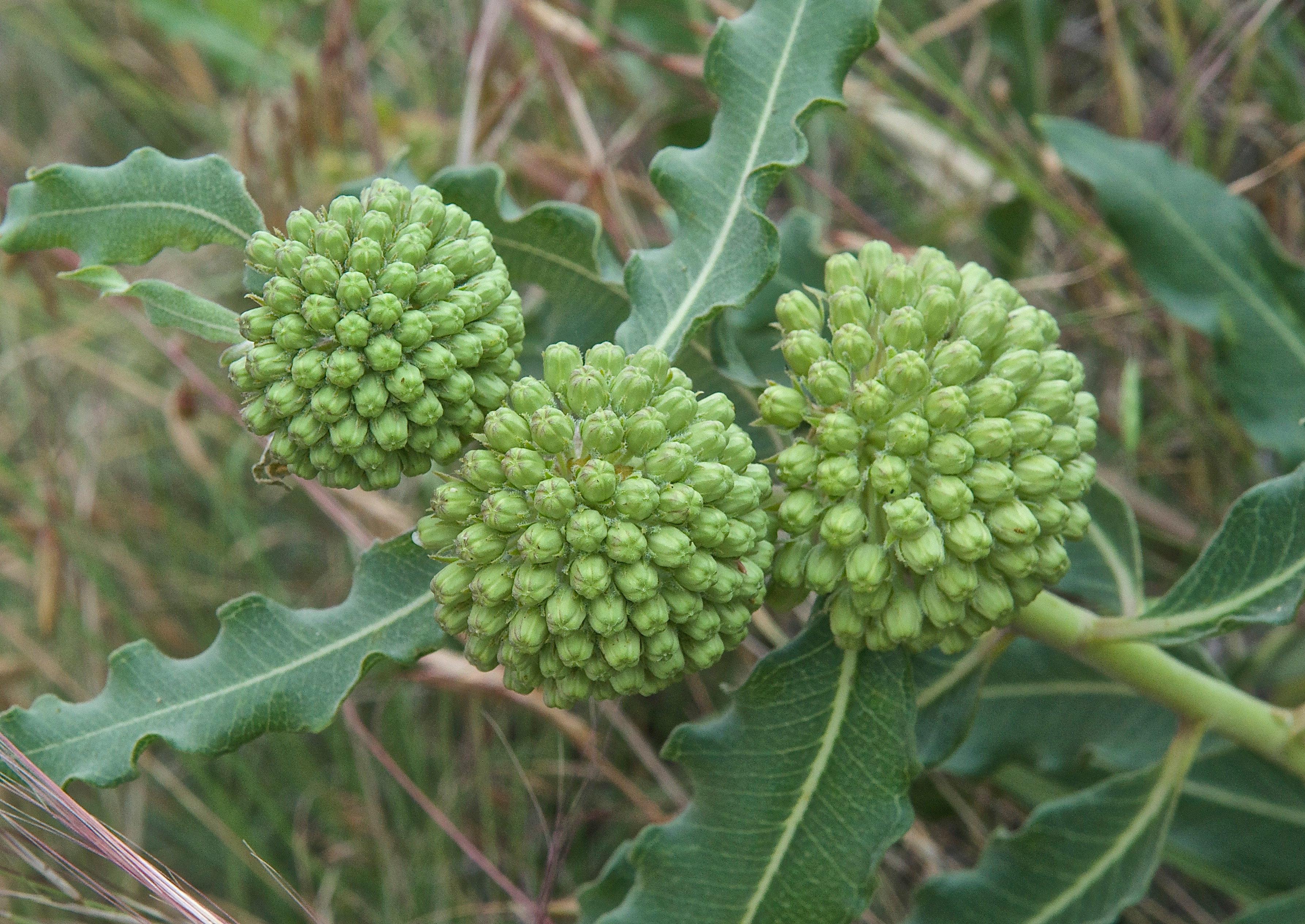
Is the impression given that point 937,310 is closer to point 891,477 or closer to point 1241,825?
point 891,477

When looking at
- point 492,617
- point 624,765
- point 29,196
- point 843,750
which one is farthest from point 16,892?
point 624,765

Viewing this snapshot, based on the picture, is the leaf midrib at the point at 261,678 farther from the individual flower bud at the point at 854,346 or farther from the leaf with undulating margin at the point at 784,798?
the individual flower bud at the point at 854,346

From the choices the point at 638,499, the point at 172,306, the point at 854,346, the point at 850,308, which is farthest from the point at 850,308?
the point at 172,306

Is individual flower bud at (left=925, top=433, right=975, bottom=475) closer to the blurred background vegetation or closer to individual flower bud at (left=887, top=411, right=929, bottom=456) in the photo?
individual flower bud at (left=887, top=411, right=929, bottom=456)

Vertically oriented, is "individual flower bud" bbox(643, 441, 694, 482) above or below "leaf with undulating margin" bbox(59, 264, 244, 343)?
above

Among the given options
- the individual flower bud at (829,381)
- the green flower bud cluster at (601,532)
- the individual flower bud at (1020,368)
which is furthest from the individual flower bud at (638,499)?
the individual flower bud at (1020,368)

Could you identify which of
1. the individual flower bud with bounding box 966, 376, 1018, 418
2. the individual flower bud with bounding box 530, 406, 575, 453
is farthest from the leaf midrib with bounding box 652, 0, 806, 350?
the individual flower bud with bounding box 966, 376, 1018, 418
